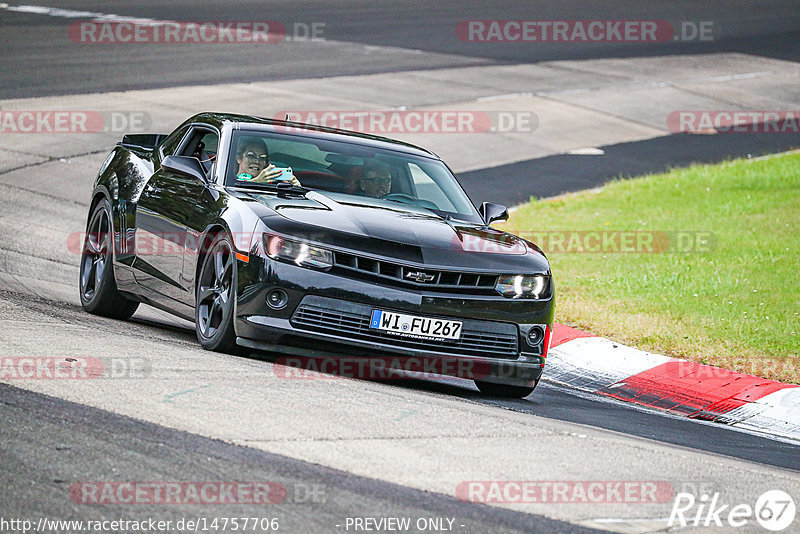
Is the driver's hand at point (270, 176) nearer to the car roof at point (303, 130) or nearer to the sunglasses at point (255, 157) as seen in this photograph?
the sunglasses at point (255, 157)

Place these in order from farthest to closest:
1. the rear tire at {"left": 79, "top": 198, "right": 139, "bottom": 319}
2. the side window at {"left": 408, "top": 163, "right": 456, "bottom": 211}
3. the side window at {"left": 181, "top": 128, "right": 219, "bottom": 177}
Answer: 1. the rear tire at {"left": 79, "top": 198, "right": 139, "bottom": 319}
2. the side window at {"left": 181, "top": 128, "right": 219, "bottom": 177}
3. the side window at {"left": 408, "top": 163, "right": 456, "bottom": 211}

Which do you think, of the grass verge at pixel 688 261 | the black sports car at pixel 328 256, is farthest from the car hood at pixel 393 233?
the grass verge at pixel 688 261

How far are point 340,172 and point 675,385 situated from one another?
9.65 ft

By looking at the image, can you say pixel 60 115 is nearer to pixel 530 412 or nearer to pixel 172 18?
pixel 172 18

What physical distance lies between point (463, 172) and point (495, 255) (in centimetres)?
1063

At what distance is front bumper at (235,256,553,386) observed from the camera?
7.26m

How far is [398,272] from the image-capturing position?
735 centimetres

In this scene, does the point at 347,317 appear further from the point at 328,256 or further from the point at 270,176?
the point at 270,176

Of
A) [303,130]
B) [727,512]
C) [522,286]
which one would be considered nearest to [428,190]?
[303,130]

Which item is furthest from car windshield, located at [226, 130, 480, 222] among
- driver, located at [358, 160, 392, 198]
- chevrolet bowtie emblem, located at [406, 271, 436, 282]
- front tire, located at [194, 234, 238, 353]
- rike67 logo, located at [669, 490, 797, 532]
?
rike67 logo, located at [669, 490, 797, 532]

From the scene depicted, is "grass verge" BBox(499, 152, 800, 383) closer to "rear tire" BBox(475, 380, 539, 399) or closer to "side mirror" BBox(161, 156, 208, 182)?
"rear tire" BBox(475, 380, 539, 399)

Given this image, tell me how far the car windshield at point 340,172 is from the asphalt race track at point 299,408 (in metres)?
1.21

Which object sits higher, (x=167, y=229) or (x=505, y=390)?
(x=167, y=229)

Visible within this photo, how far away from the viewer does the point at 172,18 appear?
3055cm
